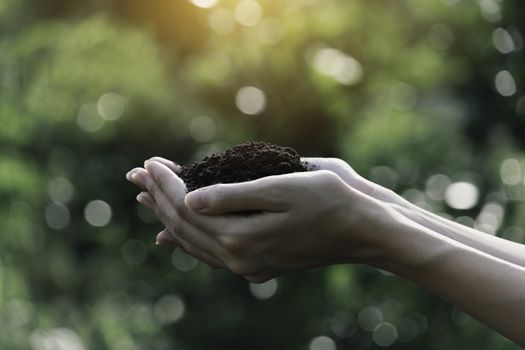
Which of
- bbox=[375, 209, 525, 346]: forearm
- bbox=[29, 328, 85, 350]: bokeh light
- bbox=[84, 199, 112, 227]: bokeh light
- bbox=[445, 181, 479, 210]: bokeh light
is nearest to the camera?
bbox=[375, 209, 525, 346]: forearm

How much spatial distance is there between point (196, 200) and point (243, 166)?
0.19 metres

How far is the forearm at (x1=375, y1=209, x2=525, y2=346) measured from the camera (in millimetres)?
812

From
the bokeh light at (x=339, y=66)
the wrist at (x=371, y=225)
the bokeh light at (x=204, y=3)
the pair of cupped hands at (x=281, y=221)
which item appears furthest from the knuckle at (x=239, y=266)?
the bokeh light at (x=204, y=3)

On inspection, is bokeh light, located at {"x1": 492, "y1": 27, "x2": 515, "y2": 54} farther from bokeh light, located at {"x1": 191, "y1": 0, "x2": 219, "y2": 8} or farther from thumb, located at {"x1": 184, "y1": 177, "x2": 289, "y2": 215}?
thumb, located at {"x1": 184, "y1": 177, "x2": 289, "y2": 215}

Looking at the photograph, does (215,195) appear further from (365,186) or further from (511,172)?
(511,172)

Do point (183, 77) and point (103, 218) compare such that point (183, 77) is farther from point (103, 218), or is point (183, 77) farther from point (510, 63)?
point (510, 63)

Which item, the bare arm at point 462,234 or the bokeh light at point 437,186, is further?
the bokeh light at point 437,186

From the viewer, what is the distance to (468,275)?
82 centimetres

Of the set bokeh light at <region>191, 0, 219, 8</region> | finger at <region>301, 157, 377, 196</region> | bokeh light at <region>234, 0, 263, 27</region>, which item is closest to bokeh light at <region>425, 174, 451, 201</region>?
bokeh light at <region>234, 0, 263, 27</region>

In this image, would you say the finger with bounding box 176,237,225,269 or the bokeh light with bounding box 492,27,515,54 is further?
the bokeh light with bounding box 492,27,515,54

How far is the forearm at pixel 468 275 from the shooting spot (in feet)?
2.66

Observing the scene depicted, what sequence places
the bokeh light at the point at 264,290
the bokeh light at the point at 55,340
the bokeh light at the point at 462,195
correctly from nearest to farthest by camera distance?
1. the bokeh light at the point at 55,340
2. the bokeh light at the point at 462,195
3. the bokeh light at the point at 264,290

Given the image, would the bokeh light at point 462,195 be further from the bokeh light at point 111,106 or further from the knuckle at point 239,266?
the knuckle at point 239,266

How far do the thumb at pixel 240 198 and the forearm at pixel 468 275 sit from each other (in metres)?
0.12
